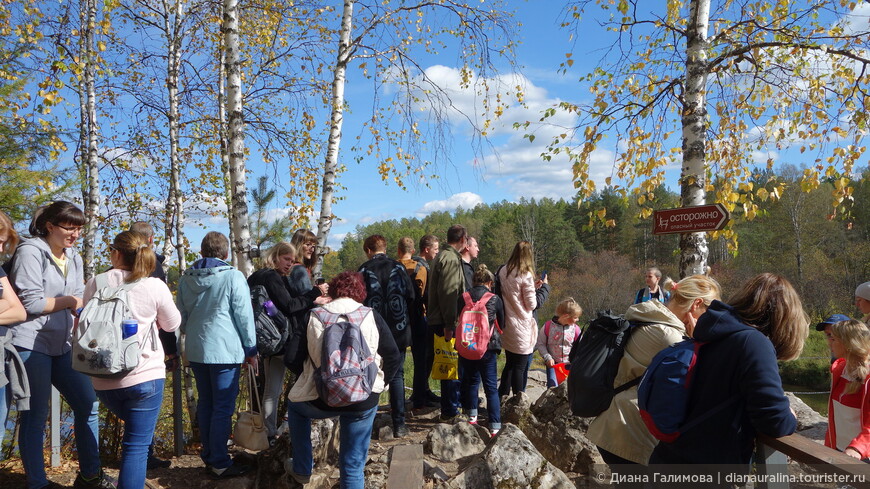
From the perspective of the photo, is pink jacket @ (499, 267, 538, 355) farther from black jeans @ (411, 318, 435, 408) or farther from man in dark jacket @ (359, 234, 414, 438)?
man in dark jacket @ (359, 234, 414, 438)

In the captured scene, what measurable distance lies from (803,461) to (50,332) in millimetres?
3654

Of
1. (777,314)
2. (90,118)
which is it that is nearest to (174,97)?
(90,118)

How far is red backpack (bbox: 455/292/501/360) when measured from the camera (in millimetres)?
4758

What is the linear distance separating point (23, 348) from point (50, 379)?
276 millimetres

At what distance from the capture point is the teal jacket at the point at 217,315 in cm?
371

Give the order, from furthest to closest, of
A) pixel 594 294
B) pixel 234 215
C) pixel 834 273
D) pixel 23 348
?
pixel 594 294, pixel 834 273, pixel 234 215, pixel 23 348

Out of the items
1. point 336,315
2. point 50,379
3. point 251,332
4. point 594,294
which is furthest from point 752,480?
point 594,294

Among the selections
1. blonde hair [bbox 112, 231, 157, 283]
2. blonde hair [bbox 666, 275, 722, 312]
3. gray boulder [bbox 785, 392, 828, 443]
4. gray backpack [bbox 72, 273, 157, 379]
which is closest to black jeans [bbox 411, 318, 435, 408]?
blonde hair [bbox 112, 231, 157, 283]

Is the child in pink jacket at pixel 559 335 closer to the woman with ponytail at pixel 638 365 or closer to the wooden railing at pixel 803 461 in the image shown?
the woman with ponytail at pixel 638 365

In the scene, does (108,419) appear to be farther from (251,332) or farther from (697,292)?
(697,292)

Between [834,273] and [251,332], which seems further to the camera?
[834,273]

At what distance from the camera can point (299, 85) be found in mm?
7324

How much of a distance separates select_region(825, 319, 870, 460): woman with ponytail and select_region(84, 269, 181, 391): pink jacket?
382cm

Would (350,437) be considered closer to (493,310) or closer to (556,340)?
(493,310)
